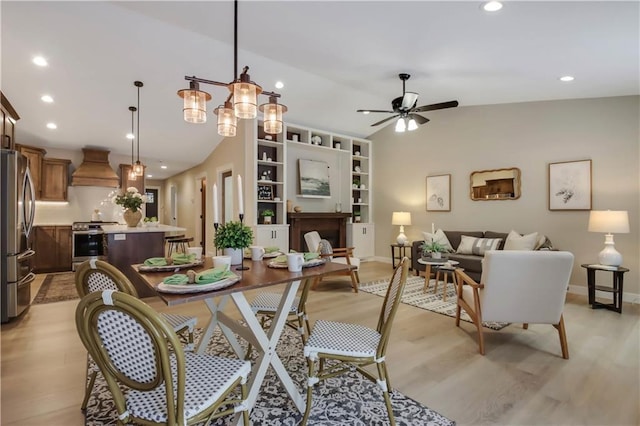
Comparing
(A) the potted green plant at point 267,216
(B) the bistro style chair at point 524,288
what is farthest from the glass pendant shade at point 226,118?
(A) the potted green plant at point 267,216

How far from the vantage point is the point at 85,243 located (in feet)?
20.4

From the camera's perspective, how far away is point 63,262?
6.13m

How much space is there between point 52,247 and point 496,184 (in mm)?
8273

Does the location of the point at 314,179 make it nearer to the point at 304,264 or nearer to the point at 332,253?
the point at 332,253

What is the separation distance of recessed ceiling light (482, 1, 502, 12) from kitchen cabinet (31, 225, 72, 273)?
24.6 ft

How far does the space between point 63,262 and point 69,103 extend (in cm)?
311

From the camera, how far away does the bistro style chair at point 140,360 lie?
1057mm

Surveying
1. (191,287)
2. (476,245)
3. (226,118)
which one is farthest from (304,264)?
(476,245)

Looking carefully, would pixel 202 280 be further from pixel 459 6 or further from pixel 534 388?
pixel 459 6

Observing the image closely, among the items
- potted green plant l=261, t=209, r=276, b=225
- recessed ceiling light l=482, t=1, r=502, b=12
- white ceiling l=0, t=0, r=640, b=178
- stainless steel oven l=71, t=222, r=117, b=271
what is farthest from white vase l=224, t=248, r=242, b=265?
stainless steel oven l=71, t=222, r=117, b=271

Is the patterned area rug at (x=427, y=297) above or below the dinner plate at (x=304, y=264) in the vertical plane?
below

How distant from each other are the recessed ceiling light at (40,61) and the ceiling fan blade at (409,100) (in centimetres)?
450

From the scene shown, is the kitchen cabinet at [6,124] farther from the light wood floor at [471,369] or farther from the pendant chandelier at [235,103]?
the pendant chandelier at [235,103]

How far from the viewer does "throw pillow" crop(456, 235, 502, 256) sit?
16.9ft
